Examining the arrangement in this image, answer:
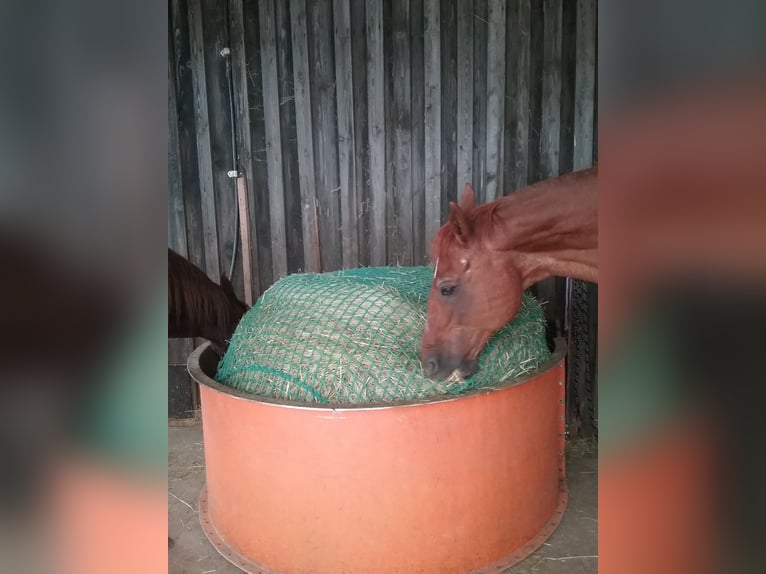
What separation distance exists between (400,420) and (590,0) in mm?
3266

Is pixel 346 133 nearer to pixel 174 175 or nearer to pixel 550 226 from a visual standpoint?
pixel 174 175

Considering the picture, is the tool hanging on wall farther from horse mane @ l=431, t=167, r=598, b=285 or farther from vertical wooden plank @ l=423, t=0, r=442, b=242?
horse mane @ l=431, t=167, r=598, b=285

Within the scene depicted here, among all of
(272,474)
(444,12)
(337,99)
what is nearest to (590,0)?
(444,12)

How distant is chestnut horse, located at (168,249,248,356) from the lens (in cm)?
351

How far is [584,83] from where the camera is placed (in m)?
4.04

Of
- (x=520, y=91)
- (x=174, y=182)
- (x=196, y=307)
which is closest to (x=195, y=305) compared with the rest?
(x=196, y=307)

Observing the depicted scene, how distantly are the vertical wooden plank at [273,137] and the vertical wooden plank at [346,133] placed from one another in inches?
18.9

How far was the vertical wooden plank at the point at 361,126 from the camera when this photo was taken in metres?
4.21

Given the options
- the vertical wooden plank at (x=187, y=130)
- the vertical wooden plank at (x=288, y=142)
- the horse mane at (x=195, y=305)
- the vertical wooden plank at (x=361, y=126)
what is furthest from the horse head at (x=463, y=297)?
the vertical wooden plank at (x=187, y=130)

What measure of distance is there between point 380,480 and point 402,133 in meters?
2.70

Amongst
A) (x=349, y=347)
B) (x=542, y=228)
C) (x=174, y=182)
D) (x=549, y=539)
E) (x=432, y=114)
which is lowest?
(x=549, y=539)
